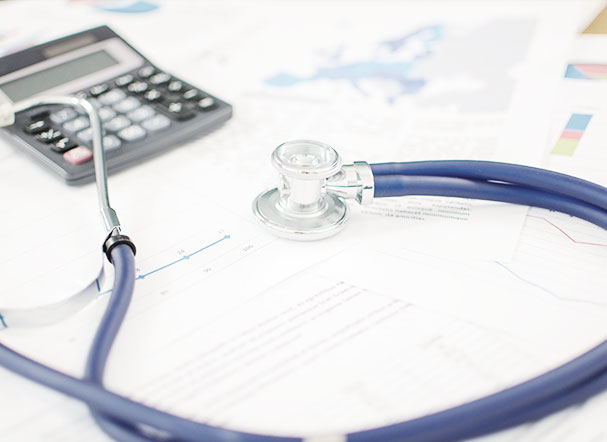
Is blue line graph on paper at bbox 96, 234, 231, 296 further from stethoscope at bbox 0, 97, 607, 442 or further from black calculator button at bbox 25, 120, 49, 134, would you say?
black calculator button at bbox 25, 120, 49, 134

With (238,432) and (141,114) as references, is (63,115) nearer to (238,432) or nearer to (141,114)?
(141,114)

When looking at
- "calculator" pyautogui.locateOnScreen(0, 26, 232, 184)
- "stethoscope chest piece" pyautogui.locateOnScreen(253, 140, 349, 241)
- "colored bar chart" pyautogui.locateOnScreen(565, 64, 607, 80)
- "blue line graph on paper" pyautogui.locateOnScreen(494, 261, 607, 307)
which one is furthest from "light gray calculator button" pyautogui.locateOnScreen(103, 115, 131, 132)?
"colored bar chart" pyautogui.locateOnScreen(565, 64, 607, 80)

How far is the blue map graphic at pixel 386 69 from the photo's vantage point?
0.73 metres

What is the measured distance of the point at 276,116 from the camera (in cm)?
67

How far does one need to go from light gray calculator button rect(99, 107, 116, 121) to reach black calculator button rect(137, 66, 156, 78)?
7 centimetres

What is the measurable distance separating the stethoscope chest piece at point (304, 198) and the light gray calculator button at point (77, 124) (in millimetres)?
207

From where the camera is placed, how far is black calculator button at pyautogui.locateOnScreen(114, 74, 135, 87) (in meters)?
0.66

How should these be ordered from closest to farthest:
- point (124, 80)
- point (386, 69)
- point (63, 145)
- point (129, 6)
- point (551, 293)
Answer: point (551, 293) → point (63, 145) → point (124, 80) → point (386, 69) → point (129, 6)

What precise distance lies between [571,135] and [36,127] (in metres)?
0.52

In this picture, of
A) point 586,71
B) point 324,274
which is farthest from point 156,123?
point 586,71

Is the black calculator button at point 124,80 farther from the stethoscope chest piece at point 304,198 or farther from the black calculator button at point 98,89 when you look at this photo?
the stethoscope chest piece at point 304,198

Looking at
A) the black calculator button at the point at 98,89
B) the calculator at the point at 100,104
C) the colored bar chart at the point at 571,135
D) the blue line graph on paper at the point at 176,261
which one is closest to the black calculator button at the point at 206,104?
the calculator at the point at 100,104

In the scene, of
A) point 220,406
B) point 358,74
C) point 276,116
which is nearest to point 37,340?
point 220,406

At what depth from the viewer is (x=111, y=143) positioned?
58 centimetres
